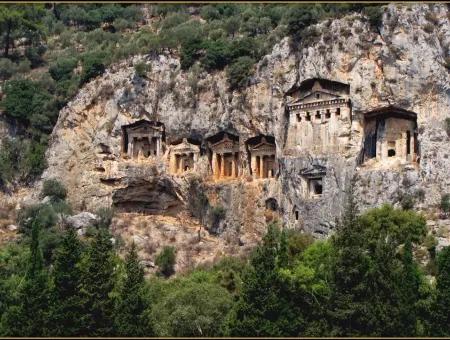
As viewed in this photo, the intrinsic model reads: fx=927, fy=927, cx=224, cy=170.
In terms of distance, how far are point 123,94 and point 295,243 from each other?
19.6m

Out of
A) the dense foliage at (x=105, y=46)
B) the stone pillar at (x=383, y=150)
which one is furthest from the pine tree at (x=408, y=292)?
the dense foliage at (x=105, y=46)

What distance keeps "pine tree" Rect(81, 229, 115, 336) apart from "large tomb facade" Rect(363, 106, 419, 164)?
63.2 feet

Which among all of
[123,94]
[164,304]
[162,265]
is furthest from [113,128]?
[164,304]

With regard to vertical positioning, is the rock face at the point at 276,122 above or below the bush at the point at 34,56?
below

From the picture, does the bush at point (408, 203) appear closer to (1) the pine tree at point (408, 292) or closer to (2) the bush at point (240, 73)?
(1) the pine tree at point (408, 292)

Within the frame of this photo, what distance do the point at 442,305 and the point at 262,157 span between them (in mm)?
22010

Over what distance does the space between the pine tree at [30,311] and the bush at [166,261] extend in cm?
1374

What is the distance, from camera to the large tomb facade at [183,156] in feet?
211

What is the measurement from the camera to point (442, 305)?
42281 mm

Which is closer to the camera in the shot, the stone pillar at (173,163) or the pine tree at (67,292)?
the pine tree at (67,292)

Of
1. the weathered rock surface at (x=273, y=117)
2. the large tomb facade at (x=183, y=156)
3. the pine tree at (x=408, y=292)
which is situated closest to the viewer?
the pine tree at (x=408, y=292)

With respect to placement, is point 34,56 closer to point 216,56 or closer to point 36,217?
point 216,56

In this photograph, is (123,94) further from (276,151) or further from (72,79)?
(276,151)

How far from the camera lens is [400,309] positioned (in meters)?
42.1
